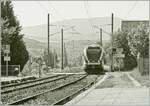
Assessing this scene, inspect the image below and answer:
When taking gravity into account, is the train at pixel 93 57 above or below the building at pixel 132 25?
Answer: below

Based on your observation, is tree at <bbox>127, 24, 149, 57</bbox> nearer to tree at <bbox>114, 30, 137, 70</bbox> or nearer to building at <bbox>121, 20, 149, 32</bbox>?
building at <bbox>121, 20, 149, 32</bbox>

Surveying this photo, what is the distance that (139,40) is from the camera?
69812 mm

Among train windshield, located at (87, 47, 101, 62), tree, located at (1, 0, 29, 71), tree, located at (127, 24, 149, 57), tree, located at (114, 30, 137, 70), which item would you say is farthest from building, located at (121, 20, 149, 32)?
tree, located at (1, 0, 29, 71)

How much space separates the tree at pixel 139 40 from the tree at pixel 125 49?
3.58 meters

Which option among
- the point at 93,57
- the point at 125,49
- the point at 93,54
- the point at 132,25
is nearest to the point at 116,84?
the point at 93,54

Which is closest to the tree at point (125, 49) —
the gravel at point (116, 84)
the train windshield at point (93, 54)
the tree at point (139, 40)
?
the tree at point (139, 40)

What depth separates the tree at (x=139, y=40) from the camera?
6775cm

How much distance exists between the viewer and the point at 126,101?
2002 centimetres

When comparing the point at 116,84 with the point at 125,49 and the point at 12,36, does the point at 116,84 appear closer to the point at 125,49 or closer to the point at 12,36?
the point at 12,36

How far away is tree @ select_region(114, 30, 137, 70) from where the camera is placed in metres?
77.4

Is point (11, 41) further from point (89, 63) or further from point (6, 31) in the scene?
point (89, 63)

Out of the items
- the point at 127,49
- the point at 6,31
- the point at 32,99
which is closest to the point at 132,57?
the point at 127,49

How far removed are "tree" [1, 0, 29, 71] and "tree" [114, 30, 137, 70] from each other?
17116 mm

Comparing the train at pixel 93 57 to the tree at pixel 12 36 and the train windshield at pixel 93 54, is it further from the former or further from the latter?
the tree at pixel 12 36
